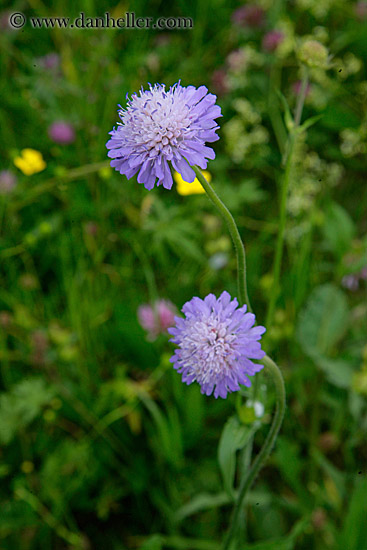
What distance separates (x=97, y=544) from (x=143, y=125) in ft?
2.68

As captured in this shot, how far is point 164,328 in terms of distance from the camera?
39.9 inches

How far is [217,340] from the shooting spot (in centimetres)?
51

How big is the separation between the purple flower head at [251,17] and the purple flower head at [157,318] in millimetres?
941

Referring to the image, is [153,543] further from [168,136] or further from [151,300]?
[168,136]

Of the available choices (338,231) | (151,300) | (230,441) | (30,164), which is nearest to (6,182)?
(30,164)

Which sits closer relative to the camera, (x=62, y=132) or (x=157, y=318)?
(x=157, y=318)

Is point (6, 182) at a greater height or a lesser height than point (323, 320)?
greater

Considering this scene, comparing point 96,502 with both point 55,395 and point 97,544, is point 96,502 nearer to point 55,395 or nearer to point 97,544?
point 97,544

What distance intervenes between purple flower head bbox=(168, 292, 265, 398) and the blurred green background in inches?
6.0

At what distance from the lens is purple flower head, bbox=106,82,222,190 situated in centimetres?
47

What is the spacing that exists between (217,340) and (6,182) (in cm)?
90

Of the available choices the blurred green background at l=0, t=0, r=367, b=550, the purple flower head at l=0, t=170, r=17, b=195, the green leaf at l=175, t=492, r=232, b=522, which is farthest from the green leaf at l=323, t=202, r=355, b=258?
the purple flower head at l=0, t=170, r=17, b=195

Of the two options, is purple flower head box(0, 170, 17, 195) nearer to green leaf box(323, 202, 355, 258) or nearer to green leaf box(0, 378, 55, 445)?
green leaf box(0, 378, 55, 445)

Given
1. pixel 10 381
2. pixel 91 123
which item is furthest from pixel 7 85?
pixel 10 381
